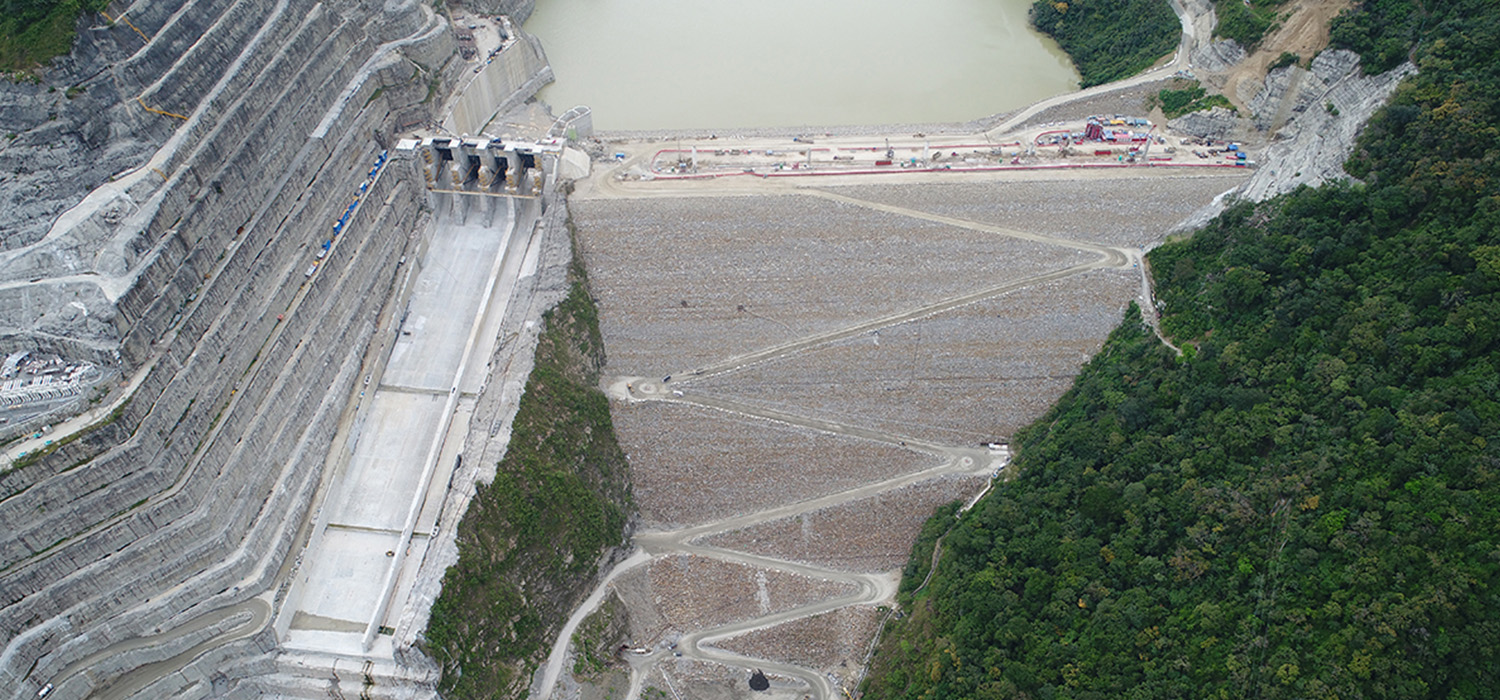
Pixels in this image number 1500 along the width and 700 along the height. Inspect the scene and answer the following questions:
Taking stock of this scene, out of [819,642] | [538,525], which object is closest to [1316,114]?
[819,642]

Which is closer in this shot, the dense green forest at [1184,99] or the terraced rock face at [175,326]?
the terraced rock face at [175,326]

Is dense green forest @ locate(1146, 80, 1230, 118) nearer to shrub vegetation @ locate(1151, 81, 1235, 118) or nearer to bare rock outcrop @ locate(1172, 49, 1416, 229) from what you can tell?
shrub vegetation @ locate(1151, 81, 1235, 118)

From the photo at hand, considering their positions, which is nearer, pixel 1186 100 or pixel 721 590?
pixel 721 590

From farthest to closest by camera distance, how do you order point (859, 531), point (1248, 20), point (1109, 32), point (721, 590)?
point (1109, 32), point (1248, 20), point (859, 531), point (721, 590)

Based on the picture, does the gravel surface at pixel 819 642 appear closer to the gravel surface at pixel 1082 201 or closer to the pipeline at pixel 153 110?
the gravel surface at pixel 1082 201

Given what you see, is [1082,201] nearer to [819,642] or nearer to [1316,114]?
[1316,114]

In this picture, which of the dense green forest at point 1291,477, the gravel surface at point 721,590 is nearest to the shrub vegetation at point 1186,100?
the dense green forest at point 1291,477

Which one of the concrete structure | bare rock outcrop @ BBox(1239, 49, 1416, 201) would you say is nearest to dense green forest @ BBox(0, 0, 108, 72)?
the concrete structure
